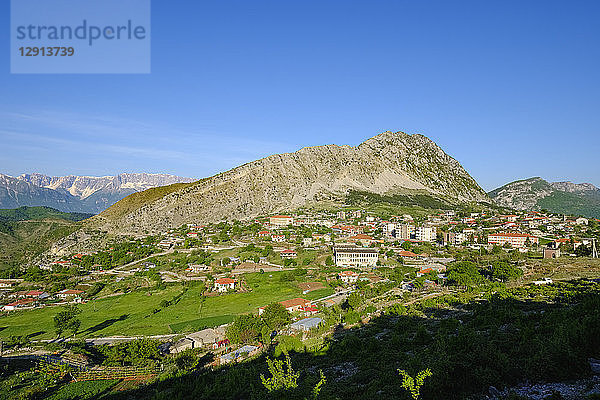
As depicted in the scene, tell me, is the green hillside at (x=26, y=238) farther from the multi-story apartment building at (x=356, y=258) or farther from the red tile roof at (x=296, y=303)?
the red tile roof at (x=296, y=303)

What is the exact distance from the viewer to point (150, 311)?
142 feet

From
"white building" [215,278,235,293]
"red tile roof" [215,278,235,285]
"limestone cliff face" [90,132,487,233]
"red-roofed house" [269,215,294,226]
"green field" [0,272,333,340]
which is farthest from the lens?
"limestone cliff face" [90,132,487,233]

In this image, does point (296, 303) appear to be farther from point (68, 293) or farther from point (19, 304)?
point (19, 304)

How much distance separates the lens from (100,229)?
378 feet

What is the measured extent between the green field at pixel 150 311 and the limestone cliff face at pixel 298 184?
6881 cm

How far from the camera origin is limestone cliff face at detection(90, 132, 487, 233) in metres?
124

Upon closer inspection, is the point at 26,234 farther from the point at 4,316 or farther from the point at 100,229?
the point at 4,316

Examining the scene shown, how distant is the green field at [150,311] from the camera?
3709 cm

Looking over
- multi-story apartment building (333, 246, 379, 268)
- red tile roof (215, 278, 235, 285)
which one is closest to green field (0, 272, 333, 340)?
red tile roof (215, 278, 235, 285)

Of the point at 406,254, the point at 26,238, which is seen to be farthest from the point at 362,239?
the point at 26,238

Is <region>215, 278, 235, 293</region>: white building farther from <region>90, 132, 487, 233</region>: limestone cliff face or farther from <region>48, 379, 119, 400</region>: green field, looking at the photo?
<region>90, 132, 487, 233</region>: limestone cliff face

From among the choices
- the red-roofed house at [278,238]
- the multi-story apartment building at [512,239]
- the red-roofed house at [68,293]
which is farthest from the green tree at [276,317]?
the multi-story apartment building at [512,239]

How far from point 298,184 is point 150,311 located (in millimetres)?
102898

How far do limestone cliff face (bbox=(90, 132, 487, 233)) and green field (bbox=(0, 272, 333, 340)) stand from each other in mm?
68807
